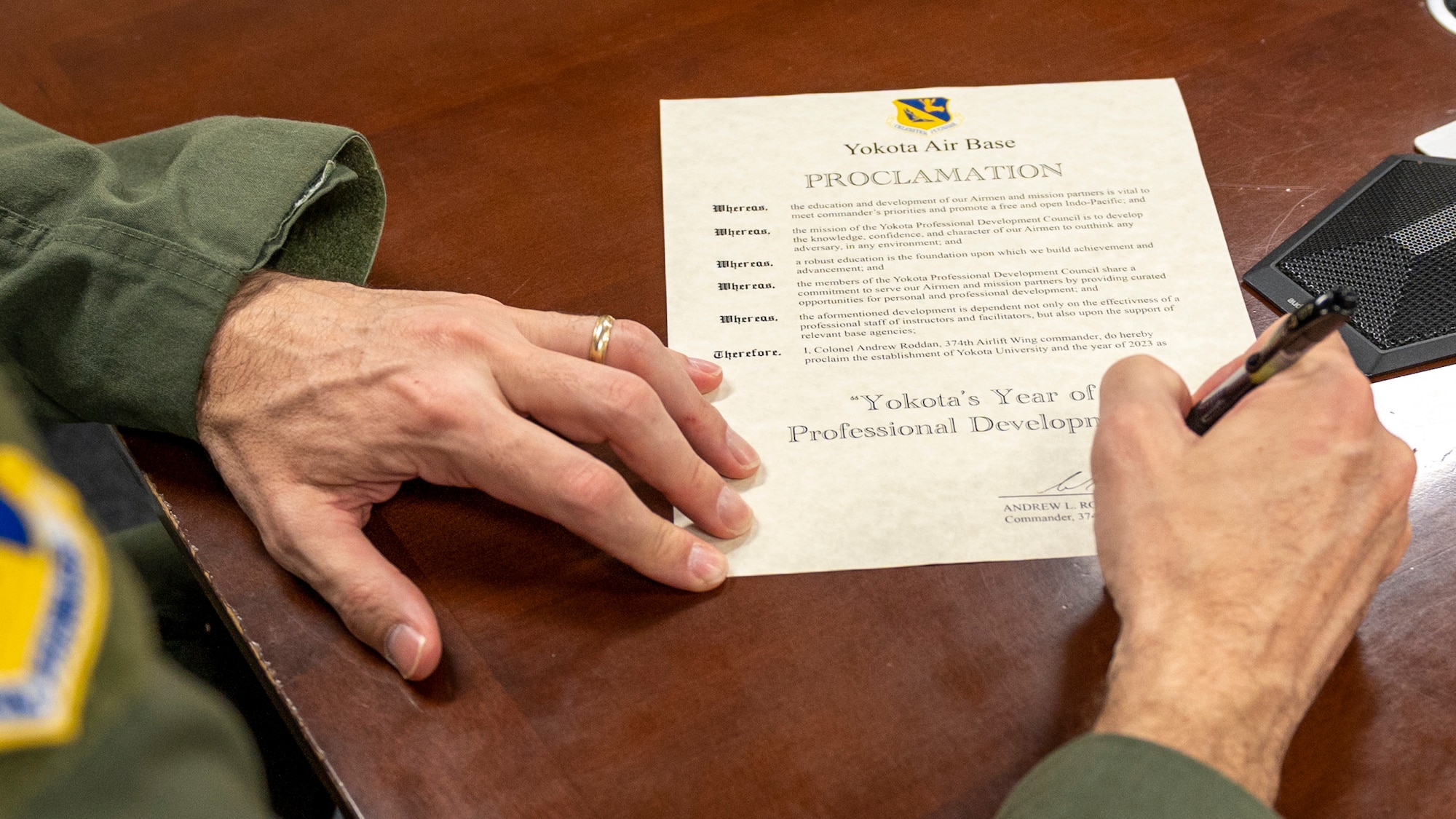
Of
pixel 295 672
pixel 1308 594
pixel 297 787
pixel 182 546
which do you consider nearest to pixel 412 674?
pixel 295 672

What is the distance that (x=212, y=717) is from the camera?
1.08ft

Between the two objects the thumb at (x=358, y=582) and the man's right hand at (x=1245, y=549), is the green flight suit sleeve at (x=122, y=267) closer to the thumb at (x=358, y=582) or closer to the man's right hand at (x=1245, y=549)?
the thumb at (x=358, y=582)

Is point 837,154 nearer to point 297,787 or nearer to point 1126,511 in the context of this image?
point 1126,511

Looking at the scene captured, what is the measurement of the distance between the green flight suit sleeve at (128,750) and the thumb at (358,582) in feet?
0.69

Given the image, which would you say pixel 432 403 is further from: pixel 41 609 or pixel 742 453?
pixel 41 609

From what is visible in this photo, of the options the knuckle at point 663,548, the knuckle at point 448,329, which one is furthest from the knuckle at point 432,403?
the knuckle at point 663,548

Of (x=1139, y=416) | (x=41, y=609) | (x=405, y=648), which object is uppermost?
(x=41, y=609)

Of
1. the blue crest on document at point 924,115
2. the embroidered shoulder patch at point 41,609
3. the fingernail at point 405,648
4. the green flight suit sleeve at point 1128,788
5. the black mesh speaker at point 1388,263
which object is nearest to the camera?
the embroidered shoulder patch at point 41,609

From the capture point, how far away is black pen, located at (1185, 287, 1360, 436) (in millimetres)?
506

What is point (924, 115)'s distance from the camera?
0.82 m

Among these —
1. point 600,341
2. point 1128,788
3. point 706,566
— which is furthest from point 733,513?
point 1128,788

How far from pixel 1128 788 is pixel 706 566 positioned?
0.82ft

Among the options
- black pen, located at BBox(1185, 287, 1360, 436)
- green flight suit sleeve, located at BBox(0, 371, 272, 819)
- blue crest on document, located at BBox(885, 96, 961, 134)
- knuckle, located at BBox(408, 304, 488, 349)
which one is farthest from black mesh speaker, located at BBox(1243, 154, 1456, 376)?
green flight suit sleeve, located at BBox(0, 371, 272, 819)

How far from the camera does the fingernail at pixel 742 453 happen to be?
0.63 meters
